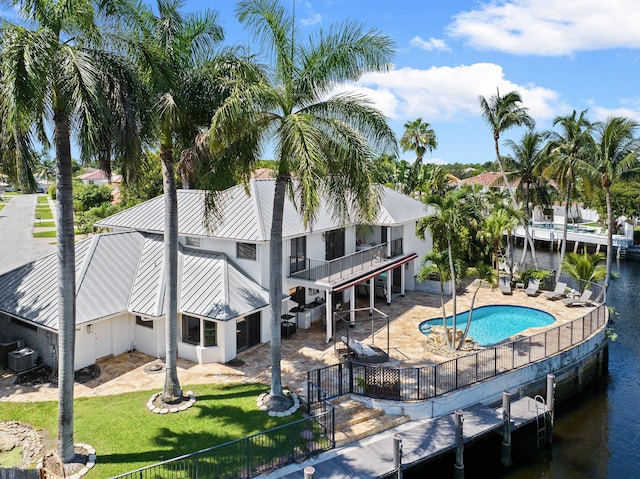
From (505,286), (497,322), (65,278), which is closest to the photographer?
(65,278)

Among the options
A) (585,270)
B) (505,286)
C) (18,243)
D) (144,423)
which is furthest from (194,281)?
(18,243)

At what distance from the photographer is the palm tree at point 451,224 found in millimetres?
20641

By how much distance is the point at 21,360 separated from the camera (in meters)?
18.8

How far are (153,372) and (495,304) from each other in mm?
20468

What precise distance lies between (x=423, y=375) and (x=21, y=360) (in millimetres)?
15360

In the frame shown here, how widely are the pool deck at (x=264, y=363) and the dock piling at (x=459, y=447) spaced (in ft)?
15.9

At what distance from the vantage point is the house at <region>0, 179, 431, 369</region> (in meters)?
19.8

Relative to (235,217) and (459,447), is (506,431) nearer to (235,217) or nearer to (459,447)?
(459,447)

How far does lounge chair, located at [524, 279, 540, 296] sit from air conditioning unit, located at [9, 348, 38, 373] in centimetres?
2779

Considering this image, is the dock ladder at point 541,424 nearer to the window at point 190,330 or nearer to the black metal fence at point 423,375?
the black metal fence at point 423,375

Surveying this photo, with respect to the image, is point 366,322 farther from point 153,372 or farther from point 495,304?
point 153,372

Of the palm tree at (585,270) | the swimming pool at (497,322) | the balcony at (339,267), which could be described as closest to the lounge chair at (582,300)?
the palm tree at (585,270)

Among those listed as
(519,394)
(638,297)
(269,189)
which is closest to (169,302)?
(269,189)

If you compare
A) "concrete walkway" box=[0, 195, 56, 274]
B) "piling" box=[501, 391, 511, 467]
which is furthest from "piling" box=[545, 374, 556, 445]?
"concrete walkway" box=[0, 195, 56, 274]
